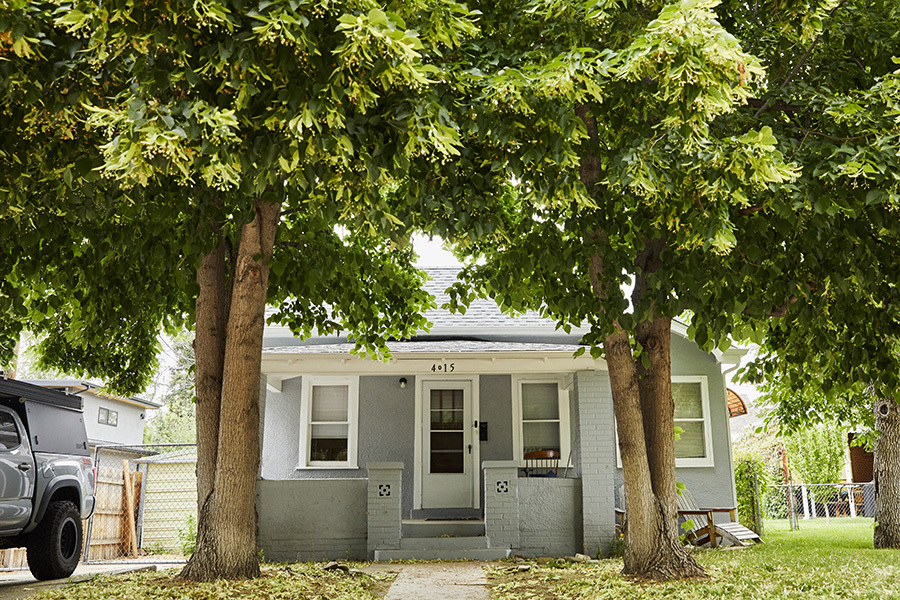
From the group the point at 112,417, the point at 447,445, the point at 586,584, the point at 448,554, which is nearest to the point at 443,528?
the point at 448,554

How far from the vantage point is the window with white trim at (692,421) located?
43.0 feet

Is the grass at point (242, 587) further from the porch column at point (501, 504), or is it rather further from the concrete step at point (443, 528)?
the concrete step at point (443, 528)

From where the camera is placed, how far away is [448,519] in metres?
11.7

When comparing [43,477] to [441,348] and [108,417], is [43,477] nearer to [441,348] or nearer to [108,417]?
[441,348]

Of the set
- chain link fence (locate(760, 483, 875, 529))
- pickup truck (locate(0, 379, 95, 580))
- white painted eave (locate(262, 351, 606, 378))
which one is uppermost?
white painted eave (locate(262, 351, 606, 378))

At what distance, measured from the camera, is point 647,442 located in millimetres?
7762

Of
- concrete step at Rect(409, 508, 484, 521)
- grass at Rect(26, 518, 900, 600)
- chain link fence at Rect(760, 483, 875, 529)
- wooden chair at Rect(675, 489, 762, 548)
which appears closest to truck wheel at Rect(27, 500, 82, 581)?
grass at Rect(26, 518, 900, 600)

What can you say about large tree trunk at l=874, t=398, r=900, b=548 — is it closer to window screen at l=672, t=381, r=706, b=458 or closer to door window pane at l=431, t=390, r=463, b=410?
window screen at l=672, t=381, r=706, b=458

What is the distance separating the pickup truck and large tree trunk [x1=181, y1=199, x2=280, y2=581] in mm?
2629


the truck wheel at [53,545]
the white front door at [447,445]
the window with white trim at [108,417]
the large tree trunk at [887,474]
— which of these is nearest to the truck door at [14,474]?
the truck wheel at [53,545]

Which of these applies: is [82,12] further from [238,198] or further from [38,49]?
[238,198]

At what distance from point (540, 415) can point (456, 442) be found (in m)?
1.55

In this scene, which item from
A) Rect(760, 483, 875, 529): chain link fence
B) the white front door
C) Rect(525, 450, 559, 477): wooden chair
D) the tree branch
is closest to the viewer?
the tree branch

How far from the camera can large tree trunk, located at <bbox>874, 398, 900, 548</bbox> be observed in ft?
36.7
